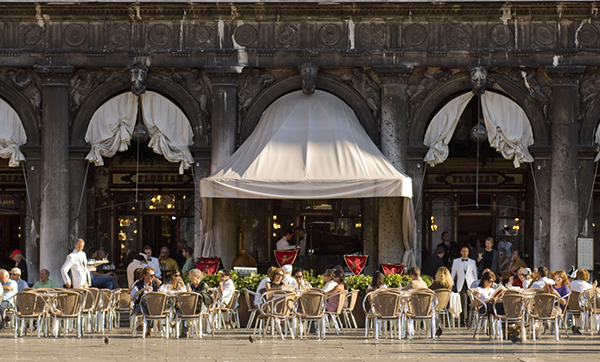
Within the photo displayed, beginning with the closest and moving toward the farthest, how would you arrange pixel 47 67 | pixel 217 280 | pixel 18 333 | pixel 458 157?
pixel 18 333 < pixel 217 280 < pixel 47 67 < pixel 458 157

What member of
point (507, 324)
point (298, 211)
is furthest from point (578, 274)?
point (298, 211)

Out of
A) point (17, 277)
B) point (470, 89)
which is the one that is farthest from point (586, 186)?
point (17, 277)

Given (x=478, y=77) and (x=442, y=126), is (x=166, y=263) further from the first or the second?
(x=478, y=77)

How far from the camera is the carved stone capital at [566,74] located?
1998 cm

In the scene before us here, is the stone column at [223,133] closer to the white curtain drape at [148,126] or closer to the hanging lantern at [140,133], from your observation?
the white curtain drape at [148,126]

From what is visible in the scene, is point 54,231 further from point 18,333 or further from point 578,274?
point 578,274

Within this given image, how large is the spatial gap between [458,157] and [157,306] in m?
9.56

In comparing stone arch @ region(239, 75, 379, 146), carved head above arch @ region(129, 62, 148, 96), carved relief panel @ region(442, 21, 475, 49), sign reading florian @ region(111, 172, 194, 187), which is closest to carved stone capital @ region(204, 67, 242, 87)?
stone arch @ region(239, 75, 379, 146)

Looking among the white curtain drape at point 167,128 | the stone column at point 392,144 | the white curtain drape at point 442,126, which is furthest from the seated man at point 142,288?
the white curtain drape at point 442,126

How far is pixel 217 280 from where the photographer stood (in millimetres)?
17422

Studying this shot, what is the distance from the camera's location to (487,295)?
50.2 ft

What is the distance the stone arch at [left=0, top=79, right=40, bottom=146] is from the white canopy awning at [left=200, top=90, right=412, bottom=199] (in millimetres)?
4207

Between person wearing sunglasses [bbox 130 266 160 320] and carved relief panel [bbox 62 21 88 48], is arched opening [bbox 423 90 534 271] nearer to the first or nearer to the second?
carved relief panel [bbox 62 21 88 48]

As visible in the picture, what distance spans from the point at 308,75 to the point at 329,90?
0.66 meters
